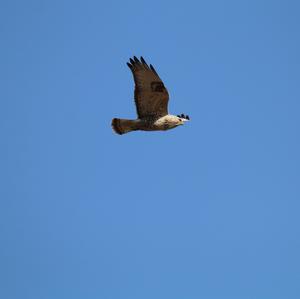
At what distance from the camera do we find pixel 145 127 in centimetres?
2536

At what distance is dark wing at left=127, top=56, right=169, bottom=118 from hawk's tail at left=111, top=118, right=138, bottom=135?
24cm

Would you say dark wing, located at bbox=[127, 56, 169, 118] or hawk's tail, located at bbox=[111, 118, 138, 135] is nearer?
dark wing, located at bbox=[127, 56, 169, 118]

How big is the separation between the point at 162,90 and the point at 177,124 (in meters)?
0.91

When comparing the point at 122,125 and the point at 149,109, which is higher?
the point at 149,109

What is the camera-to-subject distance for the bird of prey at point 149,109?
81.6ft

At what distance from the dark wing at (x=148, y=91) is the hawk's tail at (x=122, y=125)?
24 cm

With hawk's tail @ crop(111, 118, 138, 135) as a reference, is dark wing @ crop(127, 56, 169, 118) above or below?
above

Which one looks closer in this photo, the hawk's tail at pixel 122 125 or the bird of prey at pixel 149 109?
the bird of prey at pixel 149 109

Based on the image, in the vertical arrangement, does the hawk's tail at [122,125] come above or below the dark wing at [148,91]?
below

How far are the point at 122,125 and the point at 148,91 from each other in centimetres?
96

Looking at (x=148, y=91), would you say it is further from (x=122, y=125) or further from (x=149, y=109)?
(x=122, y=125)

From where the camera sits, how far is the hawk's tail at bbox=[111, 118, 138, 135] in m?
25.3

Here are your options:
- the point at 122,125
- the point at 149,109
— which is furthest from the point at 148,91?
the point at 122,125

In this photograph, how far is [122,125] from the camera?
25.4 metres
